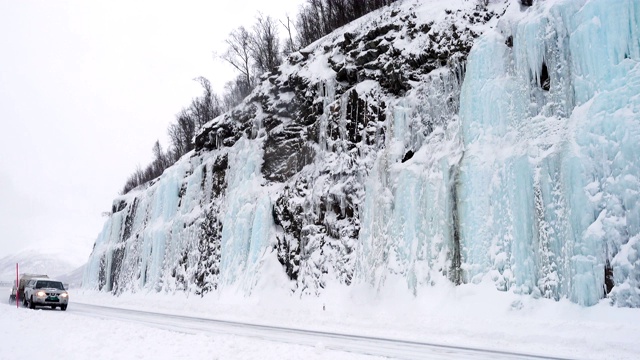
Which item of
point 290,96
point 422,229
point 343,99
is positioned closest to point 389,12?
point 343,99

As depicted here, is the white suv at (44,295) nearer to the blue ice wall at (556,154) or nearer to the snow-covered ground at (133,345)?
the snow-covered ground at (133,345)

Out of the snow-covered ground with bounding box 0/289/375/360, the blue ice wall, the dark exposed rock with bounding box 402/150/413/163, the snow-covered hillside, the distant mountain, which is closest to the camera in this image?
the snow-covered ground with bounding box 0/289/375/360

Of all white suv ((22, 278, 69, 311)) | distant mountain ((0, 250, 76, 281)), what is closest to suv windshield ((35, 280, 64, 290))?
white suv ((22, 278, 69, 311))

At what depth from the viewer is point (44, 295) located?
23.9 m

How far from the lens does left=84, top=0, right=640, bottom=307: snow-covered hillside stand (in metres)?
14.4

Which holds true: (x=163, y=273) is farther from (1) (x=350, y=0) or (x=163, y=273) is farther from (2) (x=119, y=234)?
(1) (x=350, y=0)

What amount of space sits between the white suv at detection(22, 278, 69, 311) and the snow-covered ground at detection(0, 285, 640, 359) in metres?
3.24

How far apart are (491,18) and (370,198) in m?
9.67

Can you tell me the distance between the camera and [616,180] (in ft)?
45.1

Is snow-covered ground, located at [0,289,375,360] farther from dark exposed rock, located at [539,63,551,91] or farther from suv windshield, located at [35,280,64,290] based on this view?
dark exposed rock, located at [539,63,551,91]

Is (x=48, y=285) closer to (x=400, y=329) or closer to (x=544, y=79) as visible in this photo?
(x=400, y=329)

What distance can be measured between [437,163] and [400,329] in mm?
7120

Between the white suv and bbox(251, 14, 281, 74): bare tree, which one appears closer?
the white suv

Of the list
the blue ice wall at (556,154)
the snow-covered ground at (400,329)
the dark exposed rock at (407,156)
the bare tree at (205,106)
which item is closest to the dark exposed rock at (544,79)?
the blue ice wall at (556,154)
